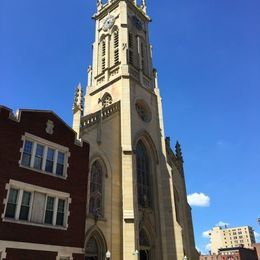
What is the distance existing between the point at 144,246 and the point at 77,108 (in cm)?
1398

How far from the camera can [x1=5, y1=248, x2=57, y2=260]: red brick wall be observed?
52.6 ft

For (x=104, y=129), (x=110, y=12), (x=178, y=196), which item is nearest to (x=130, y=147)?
(x=104, y=129)

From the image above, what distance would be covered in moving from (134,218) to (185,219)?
1226cm

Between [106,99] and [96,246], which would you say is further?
[106,99]

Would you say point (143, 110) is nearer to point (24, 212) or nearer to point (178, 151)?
point (178, 151)

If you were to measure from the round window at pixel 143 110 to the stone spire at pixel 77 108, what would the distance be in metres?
9.74

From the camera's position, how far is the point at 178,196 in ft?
120

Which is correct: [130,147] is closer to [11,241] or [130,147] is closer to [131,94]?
[131,94]

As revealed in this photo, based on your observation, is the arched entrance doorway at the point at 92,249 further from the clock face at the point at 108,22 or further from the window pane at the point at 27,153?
the clock face at the point at 108,22

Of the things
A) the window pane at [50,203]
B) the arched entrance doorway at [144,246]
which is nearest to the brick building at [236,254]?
the arched entrance doorway at [144,246]

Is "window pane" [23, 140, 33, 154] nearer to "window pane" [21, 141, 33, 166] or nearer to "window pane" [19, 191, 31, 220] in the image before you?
"window pane" [21, 141, 33, 166]

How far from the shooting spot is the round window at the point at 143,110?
115 ft

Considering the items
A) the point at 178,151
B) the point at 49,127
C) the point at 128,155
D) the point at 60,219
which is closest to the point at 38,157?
the point at 49,127

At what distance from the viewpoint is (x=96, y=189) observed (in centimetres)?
2542
